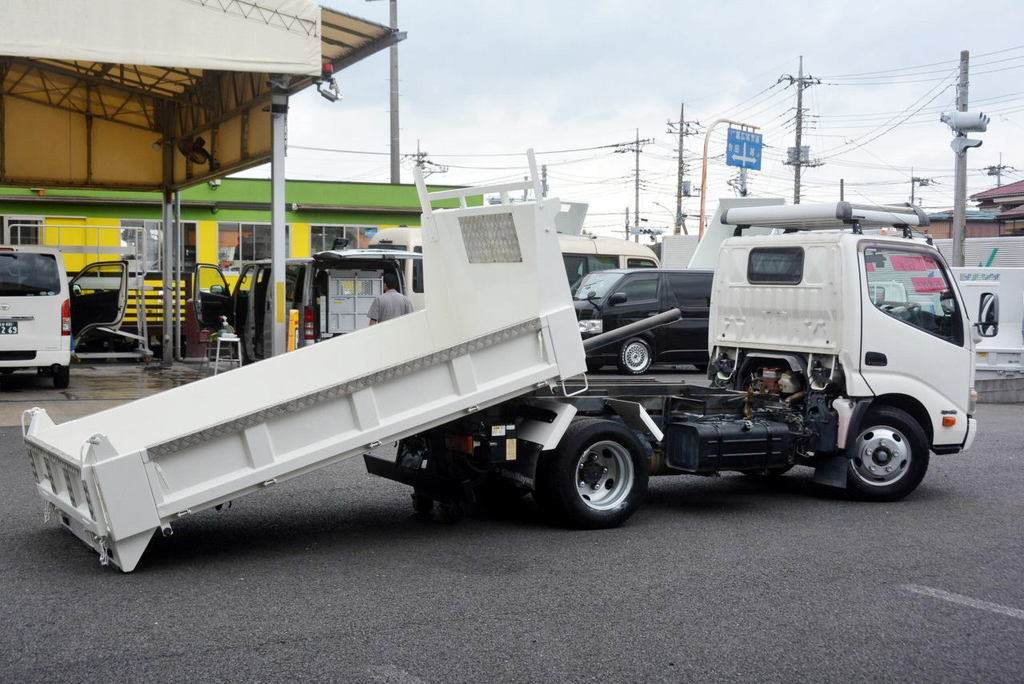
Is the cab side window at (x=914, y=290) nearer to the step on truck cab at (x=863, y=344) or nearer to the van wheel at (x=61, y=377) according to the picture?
the step on truck cab at (x=863, y=344)

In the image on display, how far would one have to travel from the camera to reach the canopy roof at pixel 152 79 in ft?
44.5

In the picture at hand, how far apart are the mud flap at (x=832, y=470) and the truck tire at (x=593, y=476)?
6.12 feet

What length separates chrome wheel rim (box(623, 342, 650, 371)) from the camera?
67.5ft

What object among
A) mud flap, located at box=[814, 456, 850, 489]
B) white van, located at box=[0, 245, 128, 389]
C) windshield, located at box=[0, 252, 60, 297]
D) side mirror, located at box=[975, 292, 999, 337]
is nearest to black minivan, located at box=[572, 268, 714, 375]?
white van, located at box=[0, 245, 128, 389]

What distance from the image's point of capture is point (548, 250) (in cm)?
750

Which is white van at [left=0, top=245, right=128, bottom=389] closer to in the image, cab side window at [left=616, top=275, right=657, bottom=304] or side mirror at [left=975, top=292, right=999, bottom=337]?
cab side window at [left=616, top=275, right=657, bottom=304]

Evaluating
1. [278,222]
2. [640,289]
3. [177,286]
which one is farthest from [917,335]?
[177,286]

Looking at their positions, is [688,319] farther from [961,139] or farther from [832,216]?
[832,216]

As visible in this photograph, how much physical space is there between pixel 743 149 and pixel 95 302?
21761 mm

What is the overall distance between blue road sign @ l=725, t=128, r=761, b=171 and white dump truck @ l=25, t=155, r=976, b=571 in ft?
83.8

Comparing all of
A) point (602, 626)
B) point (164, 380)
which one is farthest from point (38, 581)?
point (164, 380)

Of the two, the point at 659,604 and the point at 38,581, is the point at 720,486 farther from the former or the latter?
the point at 38,581

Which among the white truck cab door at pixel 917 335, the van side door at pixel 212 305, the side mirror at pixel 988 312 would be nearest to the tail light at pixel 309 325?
the van side door at pixel 212 305

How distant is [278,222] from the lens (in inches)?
626
